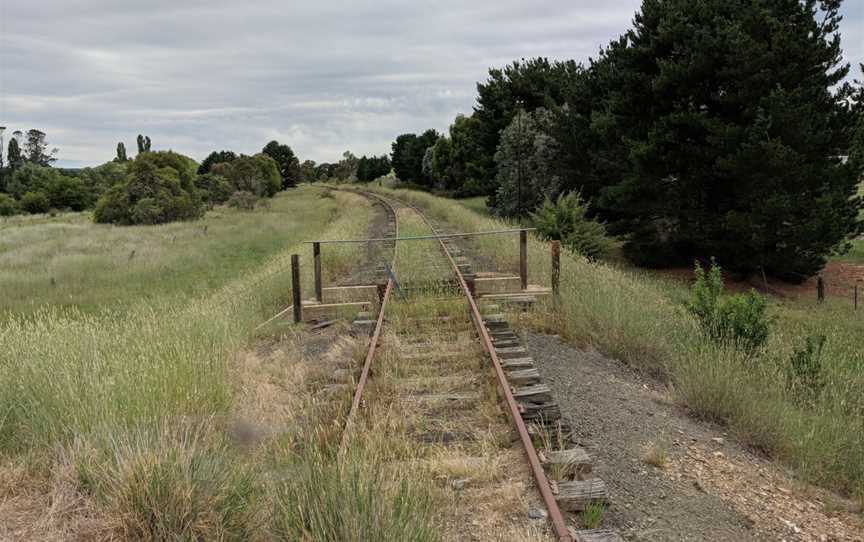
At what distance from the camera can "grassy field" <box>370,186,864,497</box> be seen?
548 cm

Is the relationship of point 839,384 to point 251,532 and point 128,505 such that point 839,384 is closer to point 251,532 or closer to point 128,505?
point 251,532

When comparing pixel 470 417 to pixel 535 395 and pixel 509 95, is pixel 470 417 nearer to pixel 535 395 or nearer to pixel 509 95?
pixel 535 395

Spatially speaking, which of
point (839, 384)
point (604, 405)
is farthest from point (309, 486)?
point (839, 384)

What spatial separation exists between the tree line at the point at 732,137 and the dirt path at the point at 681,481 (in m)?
13.9

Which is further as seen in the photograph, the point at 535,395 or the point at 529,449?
the point at 535,395

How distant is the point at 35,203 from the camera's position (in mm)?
72125

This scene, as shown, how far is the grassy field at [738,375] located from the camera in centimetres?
548

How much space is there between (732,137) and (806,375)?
42.5ft

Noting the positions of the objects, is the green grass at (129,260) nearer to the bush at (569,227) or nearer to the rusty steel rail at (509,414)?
the rusty steel rail at (509,414)

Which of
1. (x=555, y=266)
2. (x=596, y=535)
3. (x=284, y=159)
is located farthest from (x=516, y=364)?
(x=284, y=159)

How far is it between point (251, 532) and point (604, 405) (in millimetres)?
3657

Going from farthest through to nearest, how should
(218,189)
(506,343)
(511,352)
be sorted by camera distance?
(218,189), (506,343), (511,352)

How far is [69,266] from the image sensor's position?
69.3 ft

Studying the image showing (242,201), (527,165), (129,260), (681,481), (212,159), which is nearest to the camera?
(681,481)
